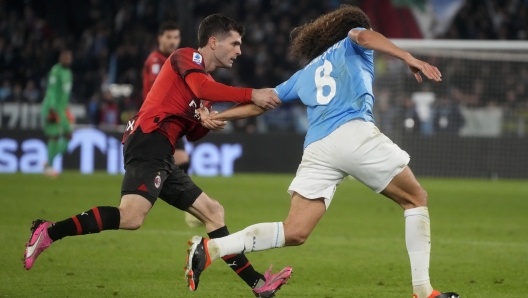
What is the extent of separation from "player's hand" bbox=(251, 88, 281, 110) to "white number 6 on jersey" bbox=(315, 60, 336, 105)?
0.32m

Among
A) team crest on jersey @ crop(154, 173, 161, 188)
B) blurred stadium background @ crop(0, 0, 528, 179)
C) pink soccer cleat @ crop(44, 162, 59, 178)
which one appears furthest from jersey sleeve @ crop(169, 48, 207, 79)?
pink soccer cleat @ crop(44, 162, 59, 178)

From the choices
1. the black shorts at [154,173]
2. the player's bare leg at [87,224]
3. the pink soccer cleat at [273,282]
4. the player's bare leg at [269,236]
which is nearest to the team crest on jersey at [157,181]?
the black shorts at [154,173]

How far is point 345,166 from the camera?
17.6ft

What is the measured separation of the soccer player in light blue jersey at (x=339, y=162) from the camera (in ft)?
17.4

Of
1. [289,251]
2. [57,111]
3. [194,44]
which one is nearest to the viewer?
[289,251]

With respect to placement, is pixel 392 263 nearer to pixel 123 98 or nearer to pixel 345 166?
pixel 345 166

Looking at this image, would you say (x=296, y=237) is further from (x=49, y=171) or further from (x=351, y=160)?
(x=49, y=171)

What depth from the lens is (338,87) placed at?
5.41 m

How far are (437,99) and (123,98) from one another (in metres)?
7.55

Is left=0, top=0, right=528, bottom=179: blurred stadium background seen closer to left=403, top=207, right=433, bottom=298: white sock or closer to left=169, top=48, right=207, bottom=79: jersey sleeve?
left=169, top=48, right=207, bottom=79: jersey sleeve

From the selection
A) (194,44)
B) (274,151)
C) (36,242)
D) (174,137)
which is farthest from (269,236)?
(194,44)

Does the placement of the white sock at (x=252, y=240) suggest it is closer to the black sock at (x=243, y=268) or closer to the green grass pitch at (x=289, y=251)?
the black sock at (x=243, y=268)

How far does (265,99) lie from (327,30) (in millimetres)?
625

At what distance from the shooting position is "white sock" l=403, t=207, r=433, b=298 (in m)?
5.41
